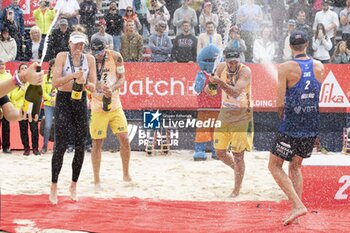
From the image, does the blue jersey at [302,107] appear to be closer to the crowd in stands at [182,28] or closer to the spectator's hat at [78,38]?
the spectator's hat at [78,38]

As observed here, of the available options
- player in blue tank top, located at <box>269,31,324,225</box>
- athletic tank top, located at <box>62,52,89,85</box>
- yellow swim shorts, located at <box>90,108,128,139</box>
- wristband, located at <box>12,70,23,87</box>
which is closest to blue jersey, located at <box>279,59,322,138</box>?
player in blue tank top, located at <box>269,31,324,225</box>

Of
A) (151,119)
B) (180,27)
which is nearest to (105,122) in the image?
(151,119)

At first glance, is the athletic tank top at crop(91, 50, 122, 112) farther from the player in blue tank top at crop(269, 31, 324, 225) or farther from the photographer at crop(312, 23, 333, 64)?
the photographer at crop(312, 23, 333, 64)

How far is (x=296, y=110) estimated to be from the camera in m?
6.90

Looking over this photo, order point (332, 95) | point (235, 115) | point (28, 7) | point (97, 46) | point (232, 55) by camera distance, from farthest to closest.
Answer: point (28, 7), point (332, 95), point (97, 46), point (235, 115), point (232, 55)

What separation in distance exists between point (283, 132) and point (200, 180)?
8.85 ft

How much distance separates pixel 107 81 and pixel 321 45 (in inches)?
229

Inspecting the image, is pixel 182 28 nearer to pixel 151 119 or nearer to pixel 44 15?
pixel 151 119

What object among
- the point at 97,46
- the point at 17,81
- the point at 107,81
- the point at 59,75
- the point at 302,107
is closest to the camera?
the point at 17,81

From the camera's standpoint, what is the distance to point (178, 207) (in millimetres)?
7723

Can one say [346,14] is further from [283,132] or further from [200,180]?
[283,132]

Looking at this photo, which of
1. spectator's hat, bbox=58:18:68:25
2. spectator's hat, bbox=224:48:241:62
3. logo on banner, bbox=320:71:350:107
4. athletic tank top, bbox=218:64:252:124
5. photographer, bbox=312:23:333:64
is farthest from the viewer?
photographer, bbox=312:23:333:64

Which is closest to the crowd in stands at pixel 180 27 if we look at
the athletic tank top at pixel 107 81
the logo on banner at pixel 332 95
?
the logo on banner at pixel 332 95

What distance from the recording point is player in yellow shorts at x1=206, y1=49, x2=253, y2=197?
8312 millimetres
